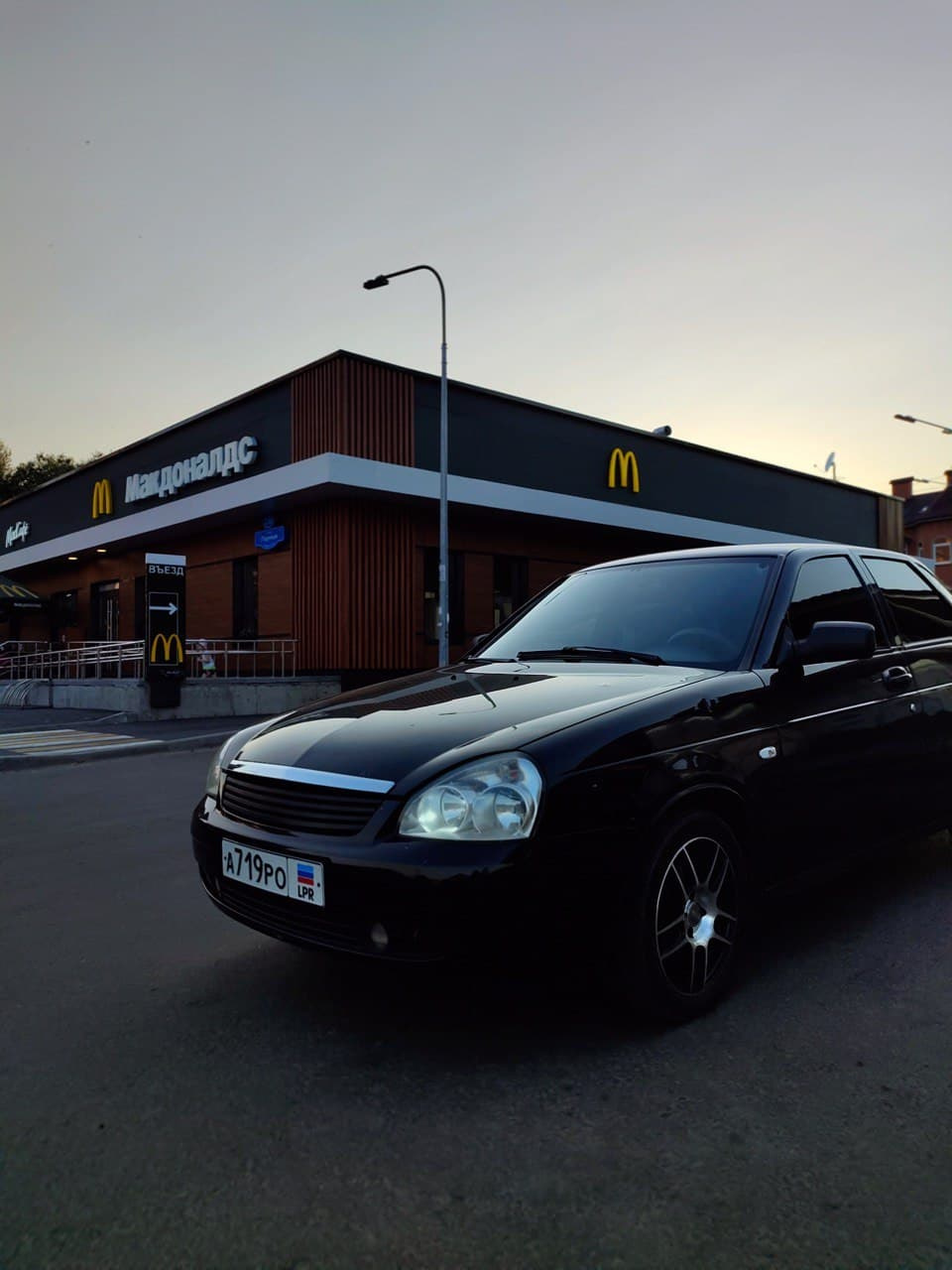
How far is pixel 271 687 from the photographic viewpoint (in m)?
17.3

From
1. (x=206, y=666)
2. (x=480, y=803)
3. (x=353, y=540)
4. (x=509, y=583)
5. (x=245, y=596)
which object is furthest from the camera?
(x=509, y=583)

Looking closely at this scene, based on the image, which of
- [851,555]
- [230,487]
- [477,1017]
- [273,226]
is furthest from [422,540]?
[477,1017]

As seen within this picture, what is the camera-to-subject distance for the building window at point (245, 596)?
72.1 feet

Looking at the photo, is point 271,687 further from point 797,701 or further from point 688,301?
point 797,701

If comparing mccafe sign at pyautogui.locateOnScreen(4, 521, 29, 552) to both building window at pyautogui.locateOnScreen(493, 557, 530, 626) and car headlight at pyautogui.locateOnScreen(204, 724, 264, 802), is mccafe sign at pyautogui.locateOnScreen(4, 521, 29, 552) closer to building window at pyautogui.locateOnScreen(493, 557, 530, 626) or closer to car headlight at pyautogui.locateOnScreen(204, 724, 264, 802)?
building window at pyautogui.locateOnScreen(493, 557, 530, 626)

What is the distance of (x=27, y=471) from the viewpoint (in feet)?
186

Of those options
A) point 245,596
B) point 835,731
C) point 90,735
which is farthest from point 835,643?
point 245,596

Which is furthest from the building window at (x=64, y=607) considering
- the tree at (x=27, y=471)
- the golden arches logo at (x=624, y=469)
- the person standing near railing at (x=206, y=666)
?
the tree at (x=27, y=471)

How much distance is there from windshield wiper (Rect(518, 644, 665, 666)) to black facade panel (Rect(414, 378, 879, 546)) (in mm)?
15955

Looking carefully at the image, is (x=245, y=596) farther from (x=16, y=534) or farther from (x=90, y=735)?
(x=16, y=534)

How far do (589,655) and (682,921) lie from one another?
1260 millimetres

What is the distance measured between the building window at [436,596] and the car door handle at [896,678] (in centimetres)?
1701

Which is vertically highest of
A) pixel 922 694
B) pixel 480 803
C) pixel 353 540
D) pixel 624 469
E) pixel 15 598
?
pixel 624 469

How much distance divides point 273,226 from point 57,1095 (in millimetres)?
13395
